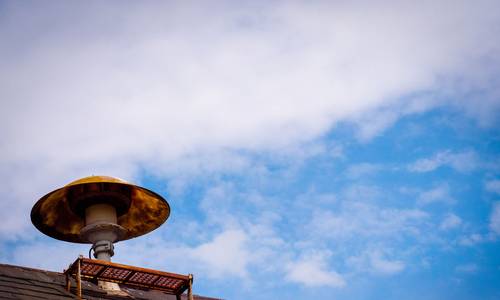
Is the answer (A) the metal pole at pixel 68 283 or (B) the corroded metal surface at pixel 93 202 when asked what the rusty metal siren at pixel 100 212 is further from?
(A) the metal pole at pixel 68 283

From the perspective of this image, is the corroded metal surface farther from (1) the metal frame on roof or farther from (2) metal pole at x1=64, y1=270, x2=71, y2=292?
(2) metal pole at x1=64, y1=270, x2=71, y2=292

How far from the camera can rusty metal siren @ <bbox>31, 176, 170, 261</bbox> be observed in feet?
43.3

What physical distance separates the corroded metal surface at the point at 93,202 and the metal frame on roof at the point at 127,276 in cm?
141

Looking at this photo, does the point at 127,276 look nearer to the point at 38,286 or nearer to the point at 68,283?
the point at 68,283

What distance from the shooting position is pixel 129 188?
1352 cm

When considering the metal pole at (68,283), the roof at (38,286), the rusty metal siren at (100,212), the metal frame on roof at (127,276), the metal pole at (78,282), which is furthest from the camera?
the rusty metal siren at (100,212)

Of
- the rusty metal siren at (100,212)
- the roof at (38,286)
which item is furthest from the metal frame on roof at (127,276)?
the rusty metal siren at (100,212)

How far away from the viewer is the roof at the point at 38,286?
35.4 feet

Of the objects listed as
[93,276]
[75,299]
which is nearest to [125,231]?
[93,276]

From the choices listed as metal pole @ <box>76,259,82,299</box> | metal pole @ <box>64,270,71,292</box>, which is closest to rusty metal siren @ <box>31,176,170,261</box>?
metal pole @ <box>64,270,71,292</box>

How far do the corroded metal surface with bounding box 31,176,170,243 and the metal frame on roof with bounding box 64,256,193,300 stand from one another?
55.4 inches

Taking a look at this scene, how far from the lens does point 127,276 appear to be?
1227 cm

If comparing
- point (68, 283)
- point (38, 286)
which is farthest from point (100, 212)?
point (38, 286)

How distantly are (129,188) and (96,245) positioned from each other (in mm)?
1076
